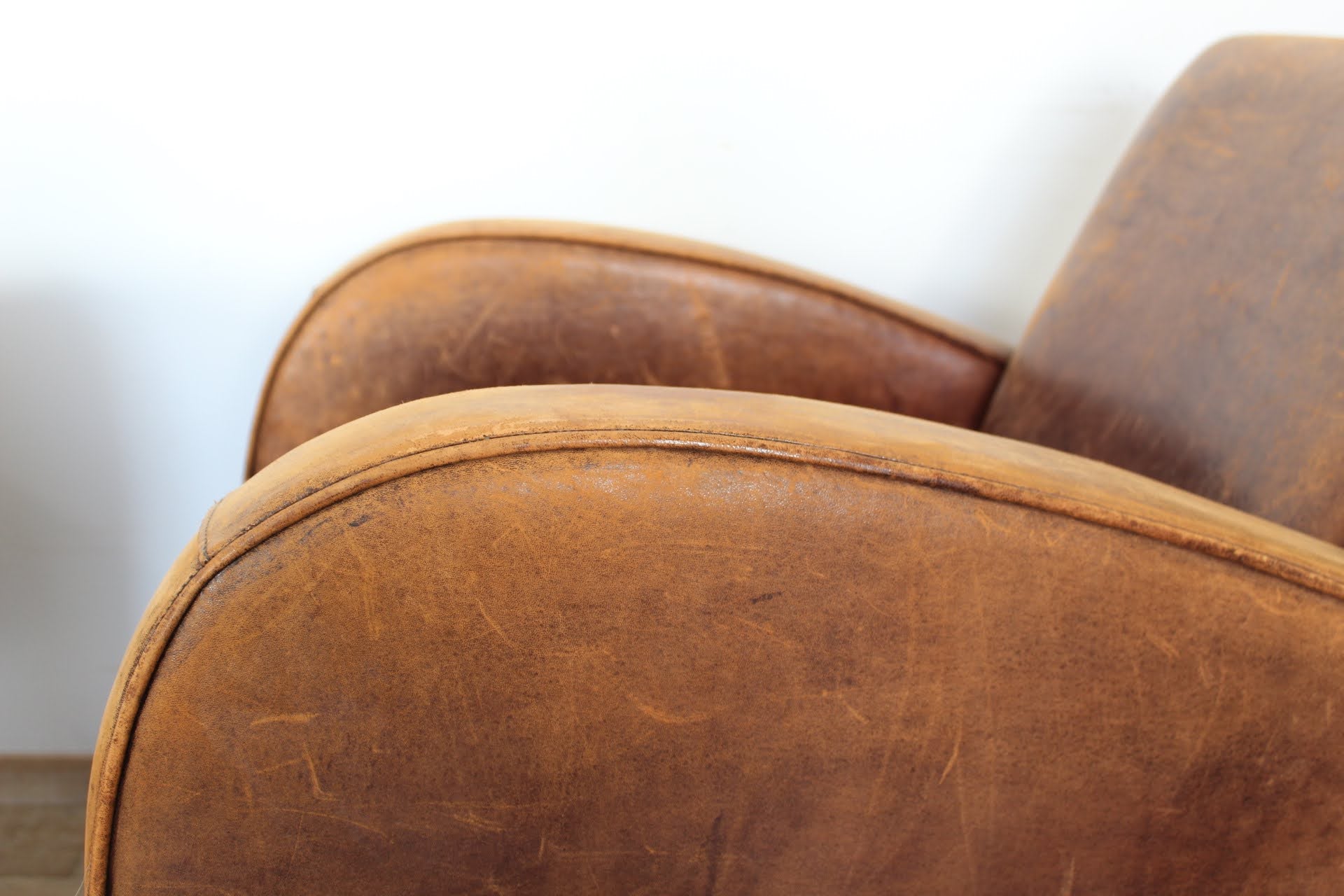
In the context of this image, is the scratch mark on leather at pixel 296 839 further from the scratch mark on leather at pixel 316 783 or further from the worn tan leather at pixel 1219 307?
the worn tan leather at pixel 1219 307

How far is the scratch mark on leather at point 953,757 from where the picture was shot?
526 millimetres

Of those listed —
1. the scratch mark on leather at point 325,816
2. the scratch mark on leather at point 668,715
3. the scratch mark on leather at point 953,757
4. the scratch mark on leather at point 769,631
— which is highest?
the scratch mark on leather at point 769,631

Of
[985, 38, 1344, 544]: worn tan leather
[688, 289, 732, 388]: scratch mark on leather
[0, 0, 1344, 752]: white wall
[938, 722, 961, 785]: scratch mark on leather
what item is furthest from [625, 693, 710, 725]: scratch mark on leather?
[0, 0, 1344, 752]: white wall

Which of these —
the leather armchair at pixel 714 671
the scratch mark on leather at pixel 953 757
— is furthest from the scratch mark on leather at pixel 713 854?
the scratch mark on leather at pixel 953 757

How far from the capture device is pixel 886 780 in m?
0.53

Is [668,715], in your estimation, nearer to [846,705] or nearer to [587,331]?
[846,705]

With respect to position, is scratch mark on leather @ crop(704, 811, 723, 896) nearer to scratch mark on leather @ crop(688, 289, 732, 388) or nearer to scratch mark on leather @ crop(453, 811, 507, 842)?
scratch mark on leather @ crop(453, 811, 507, 842)

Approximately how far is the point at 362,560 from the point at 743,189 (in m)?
0.89

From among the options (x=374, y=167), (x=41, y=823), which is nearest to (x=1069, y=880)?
(x=374, y=167)

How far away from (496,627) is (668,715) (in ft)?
0.29

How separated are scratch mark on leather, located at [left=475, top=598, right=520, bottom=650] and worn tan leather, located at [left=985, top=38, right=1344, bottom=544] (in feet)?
1.55

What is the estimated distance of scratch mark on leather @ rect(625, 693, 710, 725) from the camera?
1.70 ft

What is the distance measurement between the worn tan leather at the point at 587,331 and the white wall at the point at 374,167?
1.01ft

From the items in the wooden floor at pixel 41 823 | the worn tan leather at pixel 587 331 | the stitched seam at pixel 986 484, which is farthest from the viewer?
the wooden floor at pixel 41 823
